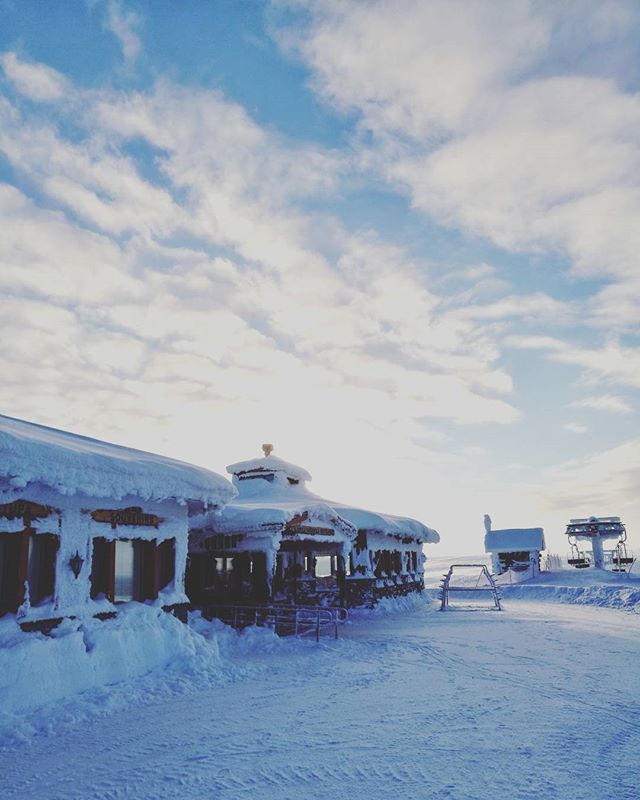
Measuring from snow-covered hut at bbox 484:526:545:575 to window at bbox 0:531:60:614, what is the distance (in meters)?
42.6

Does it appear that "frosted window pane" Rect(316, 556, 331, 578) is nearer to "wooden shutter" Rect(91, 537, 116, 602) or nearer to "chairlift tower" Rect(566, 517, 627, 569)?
"wooden shutter" Rect(91, 537, 116, 602)

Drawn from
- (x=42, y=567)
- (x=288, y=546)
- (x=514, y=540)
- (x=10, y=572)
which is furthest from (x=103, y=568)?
(x=514, y=540)

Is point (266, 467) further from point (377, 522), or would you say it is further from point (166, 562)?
point (166, 562)

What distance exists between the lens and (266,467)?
26.0 meters

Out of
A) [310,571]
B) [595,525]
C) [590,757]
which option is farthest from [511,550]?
[590,757]

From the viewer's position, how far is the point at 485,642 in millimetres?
15242

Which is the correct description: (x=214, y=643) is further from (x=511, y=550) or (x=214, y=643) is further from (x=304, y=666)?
(x=511, y=550)

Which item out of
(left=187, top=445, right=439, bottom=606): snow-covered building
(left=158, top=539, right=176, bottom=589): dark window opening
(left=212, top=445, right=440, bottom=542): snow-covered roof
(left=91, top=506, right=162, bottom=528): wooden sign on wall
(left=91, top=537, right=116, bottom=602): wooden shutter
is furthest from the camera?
(left=212, top=445, right=440, bottom=542): snow-covered roof

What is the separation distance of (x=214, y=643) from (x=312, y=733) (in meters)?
5.63

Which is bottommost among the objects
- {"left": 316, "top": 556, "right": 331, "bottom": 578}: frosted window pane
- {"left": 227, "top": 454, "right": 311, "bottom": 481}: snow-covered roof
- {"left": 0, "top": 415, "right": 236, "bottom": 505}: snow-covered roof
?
{"left": 316, "top": 556, "right": 331, "bottom": 578}: frosted window pane

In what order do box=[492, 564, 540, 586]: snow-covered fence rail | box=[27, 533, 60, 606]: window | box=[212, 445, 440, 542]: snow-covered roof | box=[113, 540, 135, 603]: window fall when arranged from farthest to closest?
box=[492, 564, 540, 586]: snow-covered fence rail → box=[212, 445, 440, 542]: snow-covered roof → box=[113, 540, 135, 603]: window → box=[27, 533, 60, 606]: window

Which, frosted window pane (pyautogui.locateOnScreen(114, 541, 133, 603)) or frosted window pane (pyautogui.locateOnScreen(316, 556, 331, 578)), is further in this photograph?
frosted window pane (pyautogui.locateOnScreen(316, 556, 331, 578))

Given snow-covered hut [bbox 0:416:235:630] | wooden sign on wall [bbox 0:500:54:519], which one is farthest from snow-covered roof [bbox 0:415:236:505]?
wooden sign on wall [bbox 0:500:54:519]

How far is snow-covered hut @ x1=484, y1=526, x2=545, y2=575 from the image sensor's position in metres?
46.7
